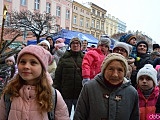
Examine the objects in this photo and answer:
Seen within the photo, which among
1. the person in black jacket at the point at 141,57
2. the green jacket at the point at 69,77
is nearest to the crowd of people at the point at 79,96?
the person in black jacket at the point at 141,57

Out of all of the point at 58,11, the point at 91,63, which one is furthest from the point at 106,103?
the point at 58,11

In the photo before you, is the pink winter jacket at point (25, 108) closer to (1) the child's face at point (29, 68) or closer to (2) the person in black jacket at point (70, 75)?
(1) the child's face at point (29, 68)

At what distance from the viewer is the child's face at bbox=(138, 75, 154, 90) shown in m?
3.26

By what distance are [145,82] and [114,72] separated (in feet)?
2.96

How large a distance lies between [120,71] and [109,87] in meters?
0.19

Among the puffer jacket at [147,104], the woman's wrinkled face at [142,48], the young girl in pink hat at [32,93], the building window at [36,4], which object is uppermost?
the building window at [36,4]

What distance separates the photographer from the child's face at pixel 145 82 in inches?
128

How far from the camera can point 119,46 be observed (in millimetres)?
3934

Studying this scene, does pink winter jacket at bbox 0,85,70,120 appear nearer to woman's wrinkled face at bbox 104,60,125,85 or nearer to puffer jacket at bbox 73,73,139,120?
puffer jacket at bbox 73,73,139,120

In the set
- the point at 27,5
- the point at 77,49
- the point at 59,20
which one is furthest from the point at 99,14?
the point at 77,49

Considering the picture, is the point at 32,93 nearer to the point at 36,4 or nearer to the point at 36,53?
the point at 36,53

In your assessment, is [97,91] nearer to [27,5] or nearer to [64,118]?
[64,118]

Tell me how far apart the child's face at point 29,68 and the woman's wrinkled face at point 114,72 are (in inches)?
26.3

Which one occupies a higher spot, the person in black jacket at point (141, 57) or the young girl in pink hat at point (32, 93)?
the person in black jacket at point (141, 57)
